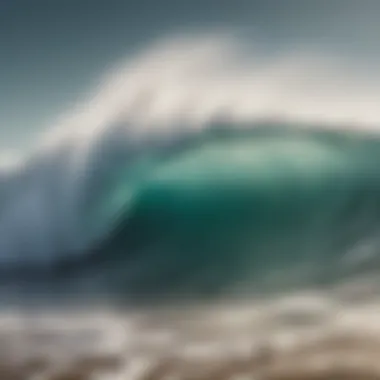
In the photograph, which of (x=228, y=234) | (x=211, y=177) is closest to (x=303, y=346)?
(x=228, y=234)

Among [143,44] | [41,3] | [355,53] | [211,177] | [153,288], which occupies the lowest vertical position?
[153,288]

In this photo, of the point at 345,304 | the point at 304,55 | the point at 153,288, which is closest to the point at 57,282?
the point at 153,288

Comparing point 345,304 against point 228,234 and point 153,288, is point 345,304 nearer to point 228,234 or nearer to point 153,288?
point 228,234

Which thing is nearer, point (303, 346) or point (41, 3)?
point (303, 346)

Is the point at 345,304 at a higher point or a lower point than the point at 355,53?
lower
